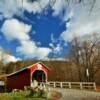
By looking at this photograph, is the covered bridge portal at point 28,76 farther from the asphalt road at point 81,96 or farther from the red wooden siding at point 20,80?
the asphalt road at point 81,96

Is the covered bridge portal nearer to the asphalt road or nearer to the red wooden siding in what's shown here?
the red wooden siding

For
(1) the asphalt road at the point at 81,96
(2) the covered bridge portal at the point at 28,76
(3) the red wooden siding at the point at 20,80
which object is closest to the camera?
(1) the asphalt road at the point at 81,96

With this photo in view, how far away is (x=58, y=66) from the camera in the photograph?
4662cm

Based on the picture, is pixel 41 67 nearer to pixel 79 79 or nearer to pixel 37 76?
pixel 37 76

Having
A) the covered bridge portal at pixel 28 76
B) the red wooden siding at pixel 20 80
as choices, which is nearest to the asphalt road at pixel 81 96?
the covered bridge portal at pixel 28 76

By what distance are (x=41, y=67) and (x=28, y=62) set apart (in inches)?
882

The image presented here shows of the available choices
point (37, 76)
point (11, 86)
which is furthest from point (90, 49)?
point (11, 86)

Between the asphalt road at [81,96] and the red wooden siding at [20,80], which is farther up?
the red wooden siding at [20,80]

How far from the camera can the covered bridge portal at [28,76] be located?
27.6 m

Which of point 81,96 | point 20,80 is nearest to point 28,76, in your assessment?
point 20,80

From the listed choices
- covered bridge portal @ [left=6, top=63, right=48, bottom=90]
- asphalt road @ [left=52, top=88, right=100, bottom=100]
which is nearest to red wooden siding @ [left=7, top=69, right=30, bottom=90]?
covered bridge portal @ [left=6, top=63, right=48, bottom=90]

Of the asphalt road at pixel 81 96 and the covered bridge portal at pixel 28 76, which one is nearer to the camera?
the asphalt road at pixel 81 96

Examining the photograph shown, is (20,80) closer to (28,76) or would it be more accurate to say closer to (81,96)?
(28,76)

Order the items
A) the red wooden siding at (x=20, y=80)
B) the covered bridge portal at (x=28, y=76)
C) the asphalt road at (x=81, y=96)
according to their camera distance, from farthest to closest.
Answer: the red wooden siding at (x=20, y=80)
the covered bridge portal at (x=28, y=76)
the asphalt road at (x=81, y=96)
